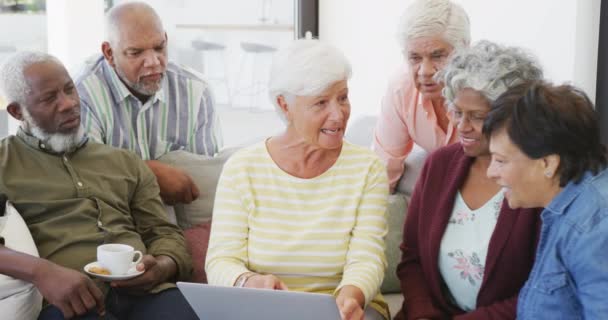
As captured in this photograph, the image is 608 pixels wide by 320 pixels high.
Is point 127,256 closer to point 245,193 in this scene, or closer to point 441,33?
point 245,193

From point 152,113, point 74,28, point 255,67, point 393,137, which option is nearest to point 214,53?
point 255,67

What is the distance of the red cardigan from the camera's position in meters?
1.89

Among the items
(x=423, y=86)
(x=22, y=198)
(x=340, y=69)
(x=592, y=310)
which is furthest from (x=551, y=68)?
(x=22, y=198)

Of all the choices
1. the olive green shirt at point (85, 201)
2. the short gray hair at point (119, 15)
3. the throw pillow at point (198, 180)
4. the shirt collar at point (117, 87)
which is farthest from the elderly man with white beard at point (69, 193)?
the short gray hair at point (119, 15)

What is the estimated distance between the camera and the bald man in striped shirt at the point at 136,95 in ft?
8.82

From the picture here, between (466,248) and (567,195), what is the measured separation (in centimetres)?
43

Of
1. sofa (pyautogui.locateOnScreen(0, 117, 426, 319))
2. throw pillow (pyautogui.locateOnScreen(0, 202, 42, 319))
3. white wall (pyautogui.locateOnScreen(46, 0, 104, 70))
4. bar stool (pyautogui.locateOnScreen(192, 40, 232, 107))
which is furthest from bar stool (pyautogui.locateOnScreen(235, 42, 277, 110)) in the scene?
throw pillow (pyautogui.locateOnScreen(0, 202, 42, 319))

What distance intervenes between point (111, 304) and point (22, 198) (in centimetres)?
41

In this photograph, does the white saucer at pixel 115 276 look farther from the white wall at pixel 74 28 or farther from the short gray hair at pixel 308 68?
the white wall at pixel 74 28

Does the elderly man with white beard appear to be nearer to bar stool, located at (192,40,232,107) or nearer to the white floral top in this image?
the white floral top

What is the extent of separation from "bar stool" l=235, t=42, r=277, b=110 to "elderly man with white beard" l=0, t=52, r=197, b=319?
251cm

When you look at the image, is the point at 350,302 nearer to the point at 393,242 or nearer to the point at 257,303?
the point at 257,303

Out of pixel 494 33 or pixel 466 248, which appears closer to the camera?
pixel 466 248

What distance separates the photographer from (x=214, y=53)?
484cm
